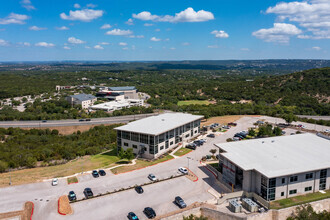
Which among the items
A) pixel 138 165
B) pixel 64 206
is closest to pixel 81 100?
pixel 138 165

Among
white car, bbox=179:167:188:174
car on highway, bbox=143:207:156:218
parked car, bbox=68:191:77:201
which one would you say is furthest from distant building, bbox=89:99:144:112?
car on highway, bbox=143:207:156:218

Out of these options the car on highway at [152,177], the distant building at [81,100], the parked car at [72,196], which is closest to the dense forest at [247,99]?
the distant building at [81,100]

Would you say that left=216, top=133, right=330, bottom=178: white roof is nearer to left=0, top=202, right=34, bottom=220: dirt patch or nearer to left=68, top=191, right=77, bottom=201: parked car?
left=68, top=191, right=77, bottom=201: parked car

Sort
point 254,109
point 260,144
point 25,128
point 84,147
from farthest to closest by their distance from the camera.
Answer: point 254,109, point 25,128, point 84,147, point 260,144

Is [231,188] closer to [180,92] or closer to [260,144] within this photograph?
[260,144]

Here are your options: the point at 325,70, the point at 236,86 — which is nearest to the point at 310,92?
the point at 325,70

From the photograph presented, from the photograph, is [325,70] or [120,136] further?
[325,70]
